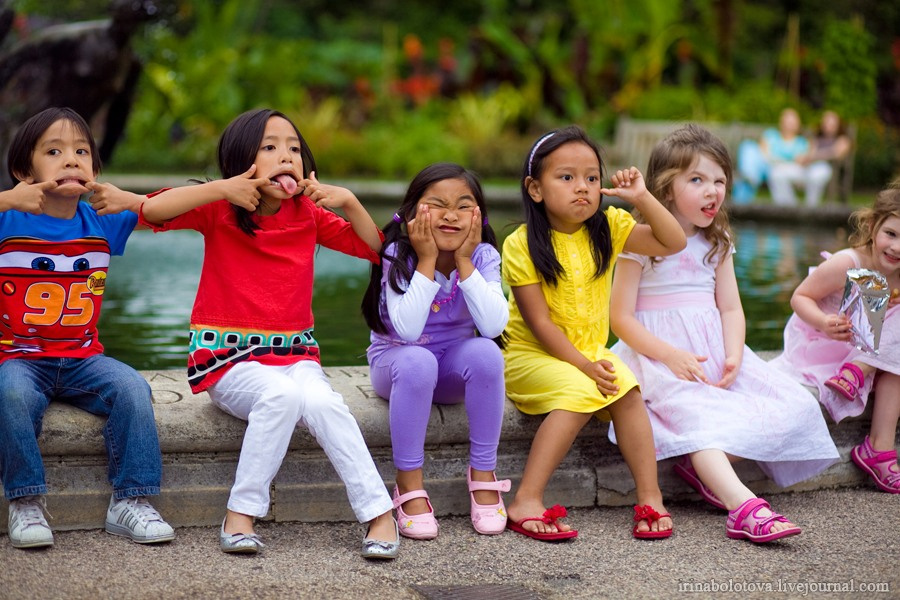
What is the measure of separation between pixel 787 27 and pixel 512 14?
5107 mm

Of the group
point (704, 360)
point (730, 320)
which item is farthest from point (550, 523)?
point (730, 320)

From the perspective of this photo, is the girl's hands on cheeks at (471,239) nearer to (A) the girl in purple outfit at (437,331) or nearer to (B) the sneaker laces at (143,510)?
(A) the girl in purple outfit at (437,331)

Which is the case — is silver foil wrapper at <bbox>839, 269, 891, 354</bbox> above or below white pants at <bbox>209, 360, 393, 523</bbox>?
above

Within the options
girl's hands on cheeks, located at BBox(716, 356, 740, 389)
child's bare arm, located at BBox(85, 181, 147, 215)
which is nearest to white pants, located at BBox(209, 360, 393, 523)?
child's bare arm, located at BBox(85, 181, 147, 215)

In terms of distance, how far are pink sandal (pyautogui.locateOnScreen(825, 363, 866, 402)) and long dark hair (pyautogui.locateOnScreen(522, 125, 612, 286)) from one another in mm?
862

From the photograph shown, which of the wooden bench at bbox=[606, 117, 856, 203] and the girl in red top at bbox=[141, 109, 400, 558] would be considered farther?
the wooden bench at bbox=[606, 117, 856, 203]

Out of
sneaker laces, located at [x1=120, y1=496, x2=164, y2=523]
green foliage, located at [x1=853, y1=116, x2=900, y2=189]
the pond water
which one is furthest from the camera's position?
green foliage, located at [x1=853, y1=116, x2=900, y2=189]

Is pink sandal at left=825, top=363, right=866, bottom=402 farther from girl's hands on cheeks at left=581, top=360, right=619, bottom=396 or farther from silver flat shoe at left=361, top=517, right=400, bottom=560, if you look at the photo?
silver flat shoe at left=361, top=517, right=400, bottom=560

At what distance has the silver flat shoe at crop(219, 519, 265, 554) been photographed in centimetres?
267

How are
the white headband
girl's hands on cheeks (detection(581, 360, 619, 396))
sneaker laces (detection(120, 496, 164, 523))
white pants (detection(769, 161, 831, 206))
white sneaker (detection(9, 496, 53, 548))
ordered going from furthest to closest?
1. white pants (detection(769, 161, 831, 206))
2. the white headband
3. girl's hands on cheeks (detection(581, 360, 619, 396))
4. sneaker laces (detection(120, 496, 164, 523))
5. white sneaker (detection(9, 496, 53, 548))

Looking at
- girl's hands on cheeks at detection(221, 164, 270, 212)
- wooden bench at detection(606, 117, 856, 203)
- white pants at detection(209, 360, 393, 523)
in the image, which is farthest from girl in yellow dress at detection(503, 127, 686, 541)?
wooden bench at detection(606, 117, 856, 203)

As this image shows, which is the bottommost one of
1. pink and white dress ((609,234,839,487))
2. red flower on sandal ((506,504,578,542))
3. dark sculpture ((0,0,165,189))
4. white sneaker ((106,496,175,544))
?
red flower on sandal ((506,504,578,542))

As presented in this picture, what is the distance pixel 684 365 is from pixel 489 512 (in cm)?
82

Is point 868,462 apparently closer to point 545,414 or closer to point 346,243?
point 545,414
